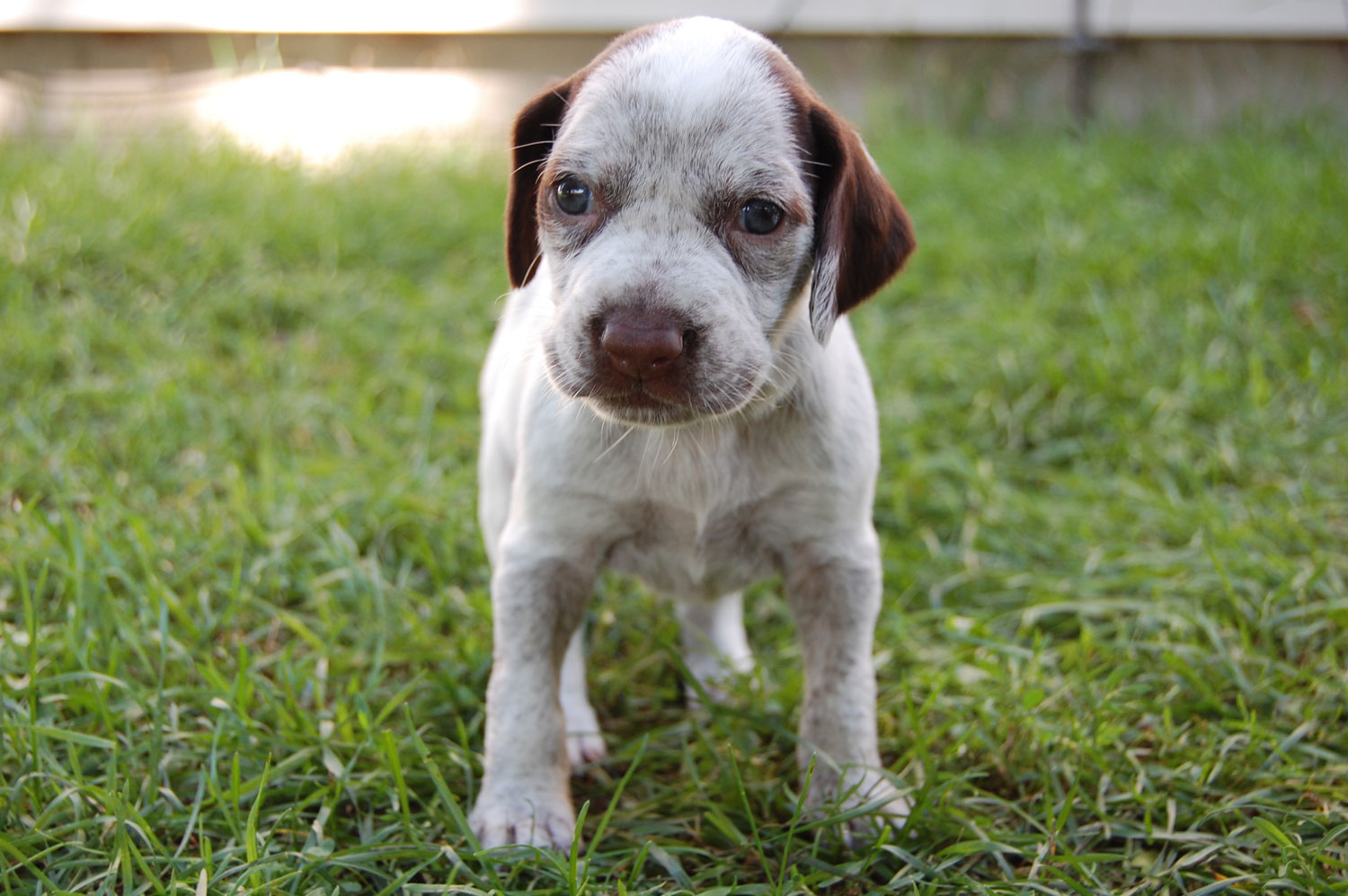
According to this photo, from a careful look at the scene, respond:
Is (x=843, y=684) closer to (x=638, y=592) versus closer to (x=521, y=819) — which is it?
(x=521, y=819)

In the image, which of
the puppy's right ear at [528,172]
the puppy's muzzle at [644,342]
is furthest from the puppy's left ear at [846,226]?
the puppy's right ear at [528,172]

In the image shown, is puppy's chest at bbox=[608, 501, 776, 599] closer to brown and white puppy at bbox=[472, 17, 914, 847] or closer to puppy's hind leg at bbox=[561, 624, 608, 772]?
brown and white puppy at bbox=[472, 17, 914, 847]

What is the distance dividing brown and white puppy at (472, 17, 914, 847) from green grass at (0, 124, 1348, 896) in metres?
0.27

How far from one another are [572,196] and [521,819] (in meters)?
1.44

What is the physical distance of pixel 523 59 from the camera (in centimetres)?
940

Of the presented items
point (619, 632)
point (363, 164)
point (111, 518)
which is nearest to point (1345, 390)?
point (619, 632)

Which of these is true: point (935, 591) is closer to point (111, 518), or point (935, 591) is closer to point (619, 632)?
point (619, 632)

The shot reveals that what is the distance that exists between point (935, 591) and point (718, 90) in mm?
2082

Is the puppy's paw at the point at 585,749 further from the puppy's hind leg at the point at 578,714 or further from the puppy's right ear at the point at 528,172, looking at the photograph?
the puppy's right ear at the point at 528,172

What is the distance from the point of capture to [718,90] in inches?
94.1

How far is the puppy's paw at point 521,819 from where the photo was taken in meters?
2.68

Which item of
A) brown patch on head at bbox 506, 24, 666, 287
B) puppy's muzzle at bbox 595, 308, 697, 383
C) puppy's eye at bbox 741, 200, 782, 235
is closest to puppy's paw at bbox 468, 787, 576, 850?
puppy's muzzle at bbox 595, 308, 697, 383

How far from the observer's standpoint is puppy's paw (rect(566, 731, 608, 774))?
3.14m

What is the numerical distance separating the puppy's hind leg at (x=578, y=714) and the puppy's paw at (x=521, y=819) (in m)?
0.33
